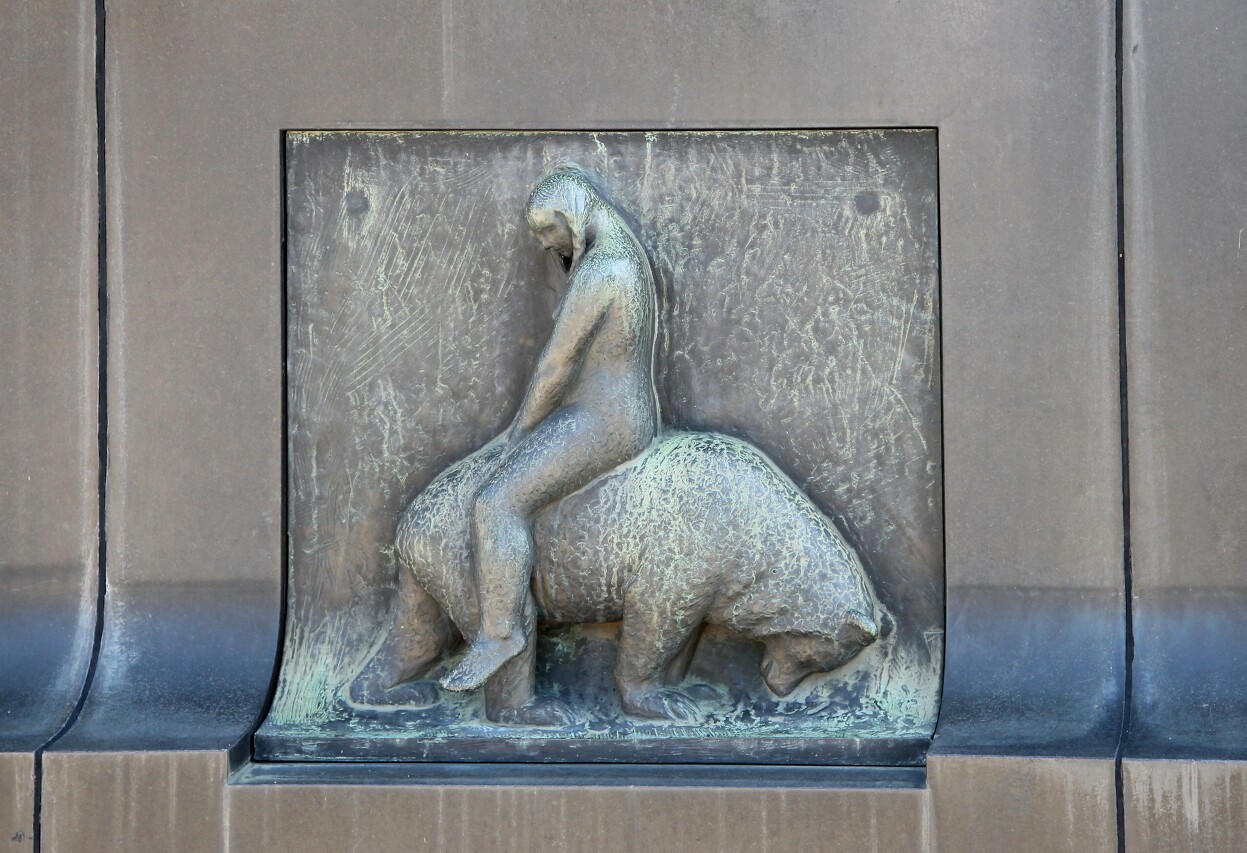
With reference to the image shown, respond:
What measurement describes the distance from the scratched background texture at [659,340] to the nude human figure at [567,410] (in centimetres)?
20

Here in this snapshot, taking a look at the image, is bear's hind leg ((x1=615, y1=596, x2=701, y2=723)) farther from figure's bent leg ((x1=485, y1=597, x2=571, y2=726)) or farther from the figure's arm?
the figure's arm

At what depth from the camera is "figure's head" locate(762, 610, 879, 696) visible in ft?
14.3

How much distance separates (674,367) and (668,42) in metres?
1.04

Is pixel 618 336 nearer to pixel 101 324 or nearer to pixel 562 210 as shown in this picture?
pixel 562 210

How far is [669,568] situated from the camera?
14.1 ft

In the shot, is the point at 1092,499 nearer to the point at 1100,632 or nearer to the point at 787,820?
the point at 1100,632

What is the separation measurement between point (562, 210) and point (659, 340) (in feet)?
1.74

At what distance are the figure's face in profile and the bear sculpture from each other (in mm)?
686

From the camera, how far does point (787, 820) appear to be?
4.16 meters

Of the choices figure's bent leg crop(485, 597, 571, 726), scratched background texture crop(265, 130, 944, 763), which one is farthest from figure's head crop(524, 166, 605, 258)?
figure's bent leg crop(485, 597, 571, 726)

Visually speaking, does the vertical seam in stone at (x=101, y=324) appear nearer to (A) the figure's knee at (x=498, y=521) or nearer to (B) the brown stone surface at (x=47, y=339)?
(B) the brown stone surface at (x=47, y=339)

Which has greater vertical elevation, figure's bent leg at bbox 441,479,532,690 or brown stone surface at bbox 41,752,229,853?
figure's bent leg at bbox 441,479,532,690

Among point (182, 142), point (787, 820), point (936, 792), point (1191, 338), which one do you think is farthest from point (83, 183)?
point (1191, 338)

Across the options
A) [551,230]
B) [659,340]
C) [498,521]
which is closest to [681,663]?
[498,521]
